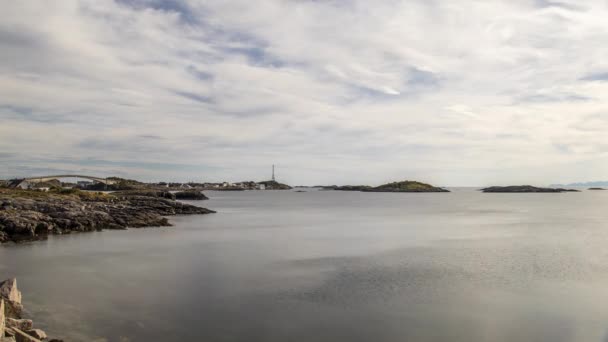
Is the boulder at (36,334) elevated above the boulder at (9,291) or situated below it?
below

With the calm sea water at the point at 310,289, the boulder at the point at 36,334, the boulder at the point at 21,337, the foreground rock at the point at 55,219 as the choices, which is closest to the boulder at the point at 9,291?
the calm sea water at the point at 310,289

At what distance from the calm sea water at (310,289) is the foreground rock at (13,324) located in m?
0.83

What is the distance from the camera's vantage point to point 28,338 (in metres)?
9.46

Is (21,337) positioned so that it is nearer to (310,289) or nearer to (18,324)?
(18,324)

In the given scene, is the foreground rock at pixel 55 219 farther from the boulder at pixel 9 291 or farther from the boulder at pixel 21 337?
the boulder at pixel 21 337

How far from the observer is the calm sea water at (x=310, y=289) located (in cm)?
1188

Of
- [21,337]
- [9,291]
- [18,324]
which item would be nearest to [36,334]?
[18,324]

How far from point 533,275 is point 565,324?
7469 mm

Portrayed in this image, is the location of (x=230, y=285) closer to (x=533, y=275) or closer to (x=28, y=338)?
(x=28, y=338)

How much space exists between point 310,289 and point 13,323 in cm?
974

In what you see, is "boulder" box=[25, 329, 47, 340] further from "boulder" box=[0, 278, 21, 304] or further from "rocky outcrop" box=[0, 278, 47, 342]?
"boulder" box=[0, 278, 21, 304]

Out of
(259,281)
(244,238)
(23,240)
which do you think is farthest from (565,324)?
(23,240)

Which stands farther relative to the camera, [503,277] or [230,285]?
[503,277]

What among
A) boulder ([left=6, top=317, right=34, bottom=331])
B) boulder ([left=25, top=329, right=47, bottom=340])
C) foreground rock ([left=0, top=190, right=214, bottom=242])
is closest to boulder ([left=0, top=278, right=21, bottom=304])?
boulder ([left=6, top=317, right=34, bottom=331])
